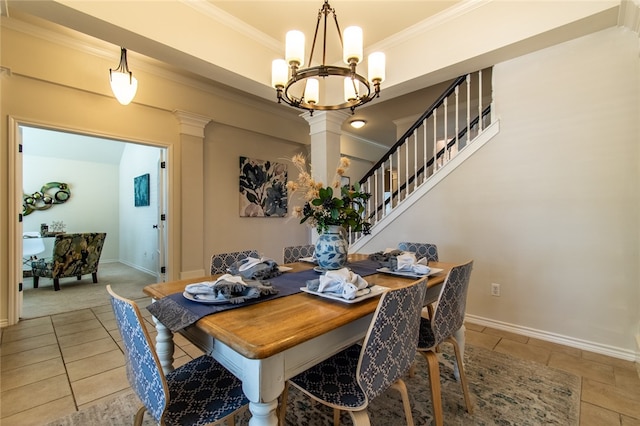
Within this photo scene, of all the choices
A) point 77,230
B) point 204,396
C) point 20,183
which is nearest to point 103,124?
point 20,183

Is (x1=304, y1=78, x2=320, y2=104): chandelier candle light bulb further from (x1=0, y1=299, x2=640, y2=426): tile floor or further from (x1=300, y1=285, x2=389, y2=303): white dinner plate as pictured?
(x1=0, y1=299, x2=640, y2=426): tile floor

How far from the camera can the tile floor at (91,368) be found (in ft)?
5.30

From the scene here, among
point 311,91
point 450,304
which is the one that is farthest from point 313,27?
point 450,304

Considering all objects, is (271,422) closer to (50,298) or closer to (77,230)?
(50,298)

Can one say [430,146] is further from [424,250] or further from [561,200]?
[424,250]

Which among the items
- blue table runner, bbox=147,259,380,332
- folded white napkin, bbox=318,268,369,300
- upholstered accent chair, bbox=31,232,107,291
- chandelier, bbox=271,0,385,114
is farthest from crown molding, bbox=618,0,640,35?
upholstered accent chair, bbox=31,232,107,291

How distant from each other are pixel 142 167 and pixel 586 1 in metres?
6.50

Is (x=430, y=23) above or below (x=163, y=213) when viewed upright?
above

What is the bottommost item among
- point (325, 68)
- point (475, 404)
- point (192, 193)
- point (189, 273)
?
point (475, 404)

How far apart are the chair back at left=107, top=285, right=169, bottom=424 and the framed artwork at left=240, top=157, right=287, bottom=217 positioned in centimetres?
364

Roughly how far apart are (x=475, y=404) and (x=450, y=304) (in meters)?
0.71

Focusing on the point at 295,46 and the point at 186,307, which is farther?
the point at 295,46

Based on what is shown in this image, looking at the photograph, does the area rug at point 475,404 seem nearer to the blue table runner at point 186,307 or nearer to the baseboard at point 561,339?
the baseboard at point 561,339

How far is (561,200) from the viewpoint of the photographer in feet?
7.93
